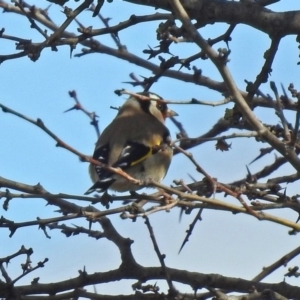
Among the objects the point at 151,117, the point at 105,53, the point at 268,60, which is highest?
the point at 151,117

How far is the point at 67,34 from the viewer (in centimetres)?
588

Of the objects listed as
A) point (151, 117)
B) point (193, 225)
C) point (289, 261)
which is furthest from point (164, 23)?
point (151, 117)

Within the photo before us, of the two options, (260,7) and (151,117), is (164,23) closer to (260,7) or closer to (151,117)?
(260,7)

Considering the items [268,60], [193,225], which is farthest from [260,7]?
[193,225]

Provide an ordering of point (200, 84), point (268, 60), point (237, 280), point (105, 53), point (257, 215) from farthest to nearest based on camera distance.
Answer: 1. point (105, 53)
2. point (200, 84)
3. point (237, 280)
4. point (268, 60)
5. point (257, 215)

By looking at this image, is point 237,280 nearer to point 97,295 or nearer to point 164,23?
point 97,295

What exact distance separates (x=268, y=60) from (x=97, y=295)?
1439 millimetres

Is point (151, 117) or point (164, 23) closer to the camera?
point (164, 23)

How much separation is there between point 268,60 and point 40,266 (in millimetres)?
1566

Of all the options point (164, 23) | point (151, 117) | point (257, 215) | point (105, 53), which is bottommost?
point (257, 215)

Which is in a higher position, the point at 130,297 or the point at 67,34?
the point at 67,34

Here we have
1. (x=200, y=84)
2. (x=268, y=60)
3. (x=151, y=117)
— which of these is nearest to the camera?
(x=268, y=60)

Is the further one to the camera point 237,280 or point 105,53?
point 105,53

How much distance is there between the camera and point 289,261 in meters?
4.00
